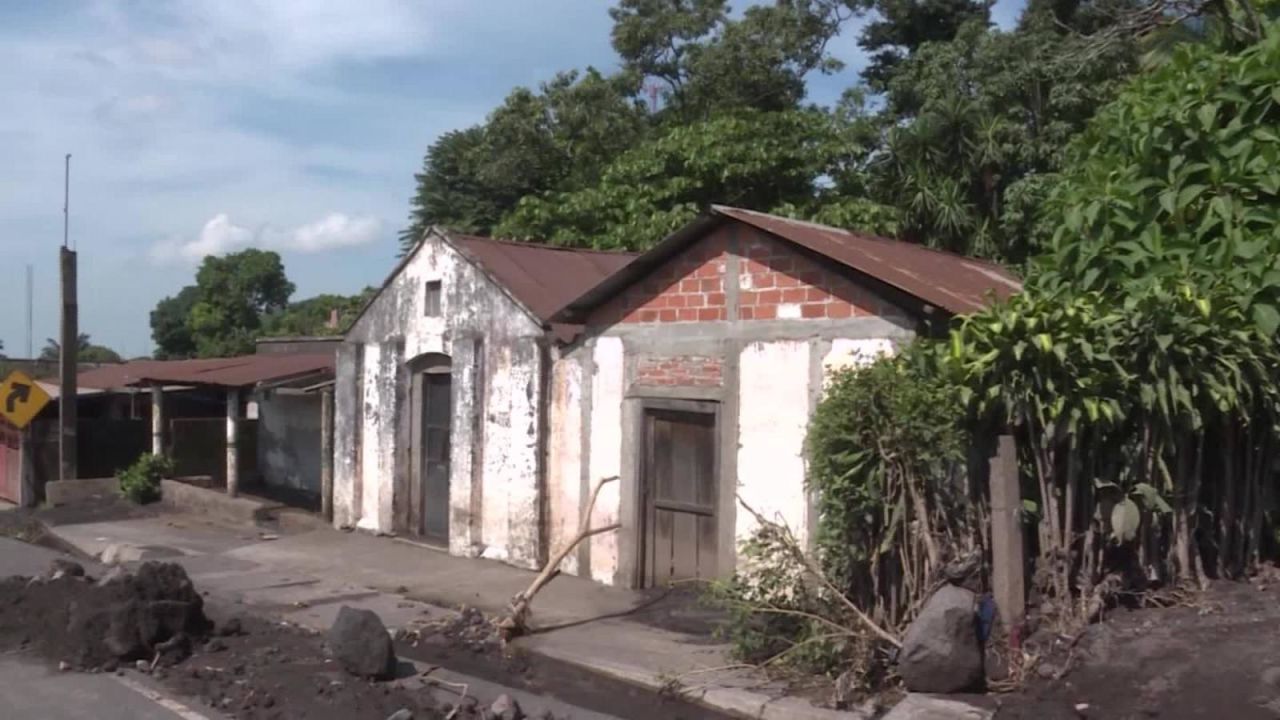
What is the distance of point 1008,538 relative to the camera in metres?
7.50

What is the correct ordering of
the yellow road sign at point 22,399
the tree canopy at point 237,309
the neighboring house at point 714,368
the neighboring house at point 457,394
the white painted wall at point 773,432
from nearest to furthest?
the neighboring house at point 714,368
the white painted wall at point 773,432
the neighboring house at point 457,394
the yellow road sign at point 22,399
the tree canopy at point 237,309

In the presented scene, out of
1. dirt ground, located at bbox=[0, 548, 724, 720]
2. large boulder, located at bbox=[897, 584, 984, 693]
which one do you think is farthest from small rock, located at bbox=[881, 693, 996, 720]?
dirt ground, located at bbox=[0, 548, 724, 720]

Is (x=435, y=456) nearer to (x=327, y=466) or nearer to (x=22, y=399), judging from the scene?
(x=327, y=466)

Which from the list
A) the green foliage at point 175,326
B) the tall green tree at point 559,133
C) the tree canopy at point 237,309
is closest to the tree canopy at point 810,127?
the tall green tree at point 559,133

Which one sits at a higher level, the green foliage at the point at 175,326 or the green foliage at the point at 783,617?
the green foliage at the point at 175,326

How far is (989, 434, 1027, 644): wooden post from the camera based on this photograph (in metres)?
7.48

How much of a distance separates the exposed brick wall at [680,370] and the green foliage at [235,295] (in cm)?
3505

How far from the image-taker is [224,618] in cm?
1054

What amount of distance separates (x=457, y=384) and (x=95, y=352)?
48410mm

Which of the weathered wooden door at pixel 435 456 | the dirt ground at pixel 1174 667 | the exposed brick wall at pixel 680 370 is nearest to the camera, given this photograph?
the dirt ground at pixel 1174 667

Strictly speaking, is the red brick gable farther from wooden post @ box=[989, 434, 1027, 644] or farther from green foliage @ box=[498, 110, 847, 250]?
green foliage @ box=[498, 110, 847, 250]

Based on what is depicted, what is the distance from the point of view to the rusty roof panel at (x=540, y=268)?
13086mm

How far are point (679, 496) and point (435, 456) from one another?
4338 millimetres

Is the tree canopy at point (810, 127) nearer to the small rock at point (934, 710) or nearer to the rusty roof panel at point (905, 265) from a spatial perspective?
the rusty roof panel at point (905, 265)
